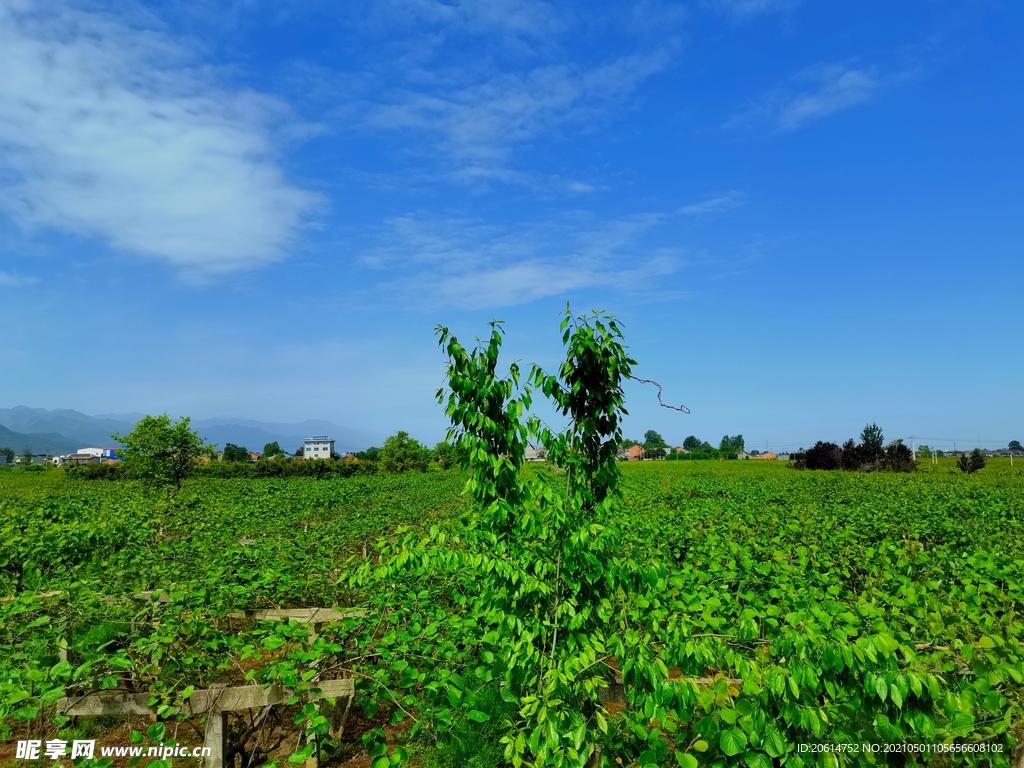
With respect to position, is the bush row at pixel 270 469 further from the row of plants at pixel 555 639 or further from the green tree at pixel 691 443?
the green tree at pixel 691 443

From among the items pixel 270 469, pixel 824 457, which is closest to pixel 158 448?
pixel 270 469

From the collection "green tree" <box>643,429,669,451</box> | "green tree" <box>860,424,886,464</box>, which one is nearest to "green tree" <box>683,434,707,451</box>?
"green tree" <box>643,429,669,451</box>

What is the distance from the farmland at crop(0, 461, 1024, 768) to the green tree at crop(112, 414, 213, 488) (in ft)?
64.9

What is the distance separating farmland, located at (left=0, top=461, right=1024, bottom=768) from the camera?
279cm

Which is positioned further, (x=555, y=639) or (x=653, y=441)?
(x=653, y=441)

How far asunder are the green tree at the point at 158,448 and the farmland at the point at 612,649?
778 inches

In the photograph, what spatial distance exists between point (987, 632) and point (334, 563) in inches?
276

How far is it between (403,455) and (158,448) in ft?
117

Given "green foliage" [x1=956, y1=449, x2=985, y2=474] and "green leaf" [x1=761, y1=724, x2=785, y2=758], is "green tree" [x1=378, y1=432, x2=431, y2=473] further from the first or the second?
"green leaf" [x1=761, y1=724, x2=785, y2=758]

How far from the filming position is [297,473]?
53.8 metres

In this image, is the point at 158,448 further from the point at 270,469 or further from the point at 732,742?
A: the point at 732,742

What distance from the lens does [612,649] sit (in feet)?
12.3

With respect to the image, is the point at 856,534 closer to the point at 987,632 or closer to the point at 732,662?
the point at 987,632

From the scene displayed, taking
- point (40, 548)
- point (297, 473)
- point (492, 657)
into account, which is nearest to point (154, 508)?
point (40, 548)
